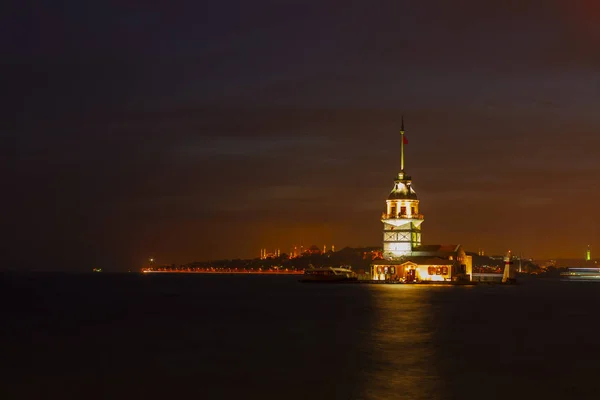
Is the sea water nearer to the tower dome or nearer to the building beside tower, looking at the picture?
the building beside tower

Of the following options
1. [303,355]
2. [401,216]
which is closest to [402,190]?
[401,216]

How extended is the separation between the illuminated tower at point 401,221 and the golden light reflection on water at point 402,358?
77.3 meters

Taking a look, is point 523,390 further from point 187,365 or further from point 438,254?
point 438,254

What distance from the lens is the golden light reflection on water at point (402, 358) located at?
34.1 m

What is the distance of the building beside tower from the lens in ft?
481

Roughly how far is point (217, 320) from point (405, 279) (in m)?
83.0

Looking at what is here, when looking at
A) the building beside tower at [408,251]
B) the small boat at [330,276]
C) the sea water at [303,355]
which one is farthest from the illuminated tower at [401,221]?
the sea water at [303,355]

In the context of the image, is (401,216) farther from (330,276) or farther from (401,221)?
(330,276)

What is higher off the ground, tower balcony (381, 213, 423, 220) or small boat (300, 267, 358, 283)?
tower balcony (381, 213, 423, 220)

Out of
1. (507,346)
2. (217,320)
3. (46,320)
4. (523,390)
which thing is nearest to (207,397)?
(523,390)

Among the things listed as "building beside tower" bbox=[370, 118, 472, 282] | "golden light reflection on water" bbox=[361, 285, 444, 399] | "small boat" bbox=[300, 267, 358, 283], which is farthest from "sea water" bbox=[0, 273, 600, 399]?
"small boat" bbox=[300, 267, 358, 283]

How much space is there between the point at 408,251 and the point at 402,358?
356ft

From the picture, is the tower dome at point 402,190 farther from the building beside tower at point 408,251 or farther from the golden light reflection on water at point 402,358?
the golden light reflection on water at point 402,358

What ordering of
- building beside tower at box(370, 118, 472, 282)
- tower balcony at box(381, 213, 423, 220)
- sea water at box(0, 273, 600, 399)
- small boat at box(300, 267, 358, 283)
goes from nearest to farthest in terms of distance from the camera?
1. sea water at box(0, 273, 600, 399)
2. building beside tower at box(370, 118, 472, 282)
3. tower balcony at box(381, 213, 423, 220)
4. small boat at box(300, 267, 358, 283)
